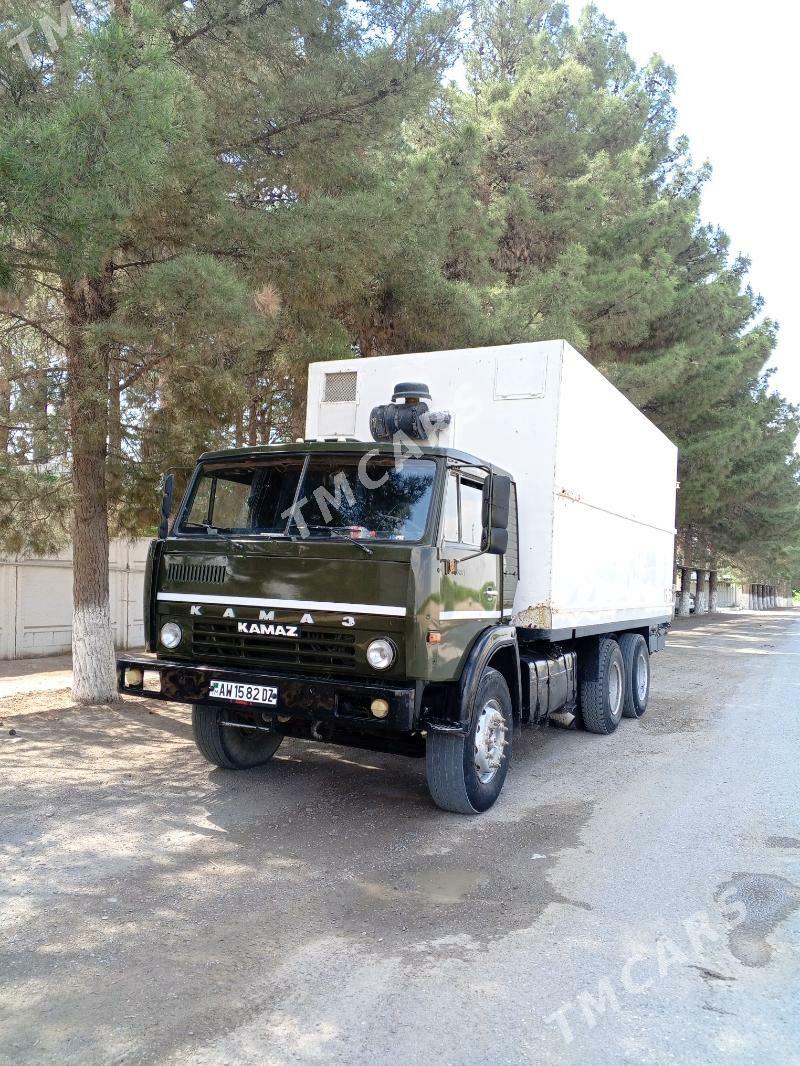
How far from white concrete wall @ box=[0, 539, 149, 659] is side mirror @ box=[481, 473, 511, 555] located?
26.4 ft

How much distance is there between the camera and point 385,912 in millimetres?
4094

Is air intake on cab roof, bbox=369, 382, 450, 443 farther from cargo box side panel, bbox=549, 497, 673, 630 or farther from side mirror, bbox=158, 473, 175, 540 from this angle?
side mirror, bbox=158, 473, 175, 540

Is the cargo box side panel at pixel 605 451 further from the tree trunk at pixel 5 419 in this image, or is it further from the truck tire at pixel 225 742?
the tree trunk at pixel 5 419

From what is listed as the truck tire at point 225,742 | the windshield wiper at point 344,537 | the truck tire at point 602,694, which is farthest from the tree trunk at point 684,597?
the windshield wiper at point 344,537

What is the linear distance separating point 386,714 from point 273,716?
1.11 m

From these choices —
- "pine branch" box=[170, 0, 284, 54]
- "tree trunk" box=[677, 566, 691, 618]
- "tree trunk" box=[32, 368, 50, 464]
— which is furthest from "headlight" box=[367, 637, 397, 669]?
"tree trunk" box=[677, 566, 691, 618]

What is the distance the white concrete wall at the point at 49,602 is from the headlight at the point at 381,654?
828 cm

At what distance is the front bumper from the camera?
482 cm

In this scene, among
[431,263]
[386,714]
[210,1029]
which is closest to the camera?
[210,1029]

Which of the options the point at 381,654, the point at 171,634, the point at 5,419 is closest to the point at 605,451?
the point at 381,654

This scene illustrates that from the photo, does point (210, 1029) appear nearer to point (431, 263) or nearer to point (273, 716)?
point (273, 716)

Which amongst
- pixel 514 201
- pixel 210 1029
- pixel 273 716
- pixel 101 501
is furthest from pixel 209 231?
pixel 514 201

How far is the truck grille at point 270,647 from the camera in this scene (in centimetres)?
505

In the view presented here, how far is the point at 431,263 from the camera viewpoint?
10.4 metres
